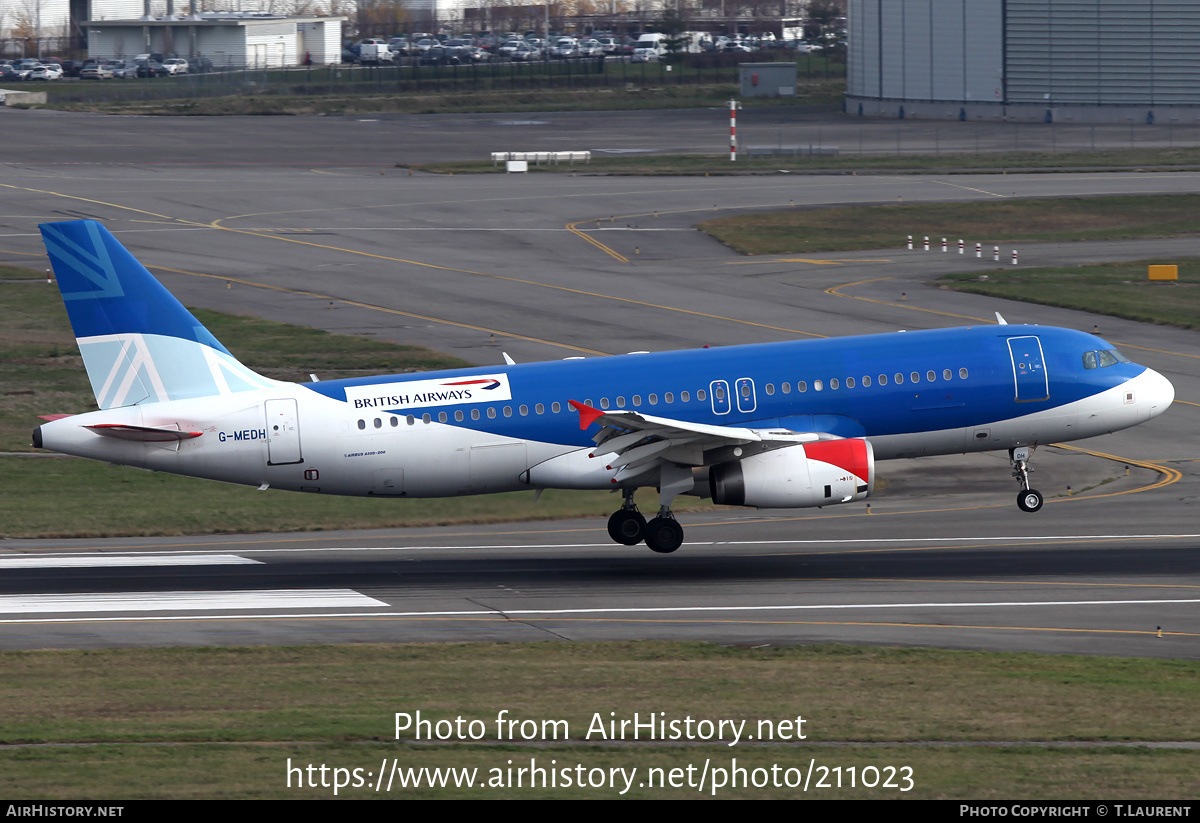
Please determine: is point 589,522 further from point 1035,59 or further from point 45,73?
point 45,73

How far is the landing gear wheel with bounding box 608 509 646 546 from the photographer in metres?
36.4

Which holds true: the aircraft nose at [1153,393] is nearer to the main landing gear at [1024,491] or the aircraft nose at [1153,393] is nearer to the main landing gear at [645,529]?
the main landing gear at [1024,491]

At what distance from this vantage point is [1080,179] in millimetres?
98312

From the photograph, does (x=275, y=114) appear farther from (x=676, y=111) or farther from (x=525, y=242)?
(x=525, y=242)

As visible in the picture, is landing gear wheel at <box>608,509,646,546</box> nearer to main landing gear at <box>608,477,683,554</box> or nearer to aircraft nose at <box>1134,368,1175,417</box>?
main landing gear at <box>608,477,683,554</box>

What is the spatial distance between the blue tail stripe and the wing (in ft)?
34.5

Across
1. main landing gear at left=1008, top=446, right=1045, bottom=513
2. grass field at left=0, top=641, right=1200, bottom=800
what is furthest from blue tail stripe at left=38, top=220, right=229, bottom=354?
main landing gear at left=1008, top=446, right=1045, bottom=513

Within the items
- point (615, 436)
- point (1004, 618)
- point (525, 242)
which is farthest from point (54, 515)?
point (525, 242)

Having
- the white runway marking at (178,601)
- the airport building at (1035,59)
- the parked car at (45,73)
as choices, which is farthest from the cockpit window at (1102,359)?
the parked car at (45,73)

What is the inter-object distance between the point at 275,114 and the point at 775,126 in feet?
161

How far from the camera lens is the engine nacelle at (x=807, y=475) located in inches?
1331

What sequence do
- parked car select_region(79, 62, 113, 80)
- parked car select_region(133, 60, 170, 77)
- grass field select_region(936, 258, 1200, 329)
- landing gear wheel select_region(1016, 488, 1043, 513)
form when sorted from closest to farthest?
landing gear wheel select_region(1016, 488, 1043, 513) → grass field select_region(936, 258, 1200, 329) → parked car select_region(79, 62, 113, 80) → parked car select_region(133, 60, 170, 77)

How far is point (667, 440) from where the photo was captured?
112 feet

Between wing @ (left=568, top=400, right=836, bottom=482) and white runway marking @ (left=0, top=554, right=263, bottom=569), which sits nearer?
wing @ (left=568, top=400, right=836, bottom=482)
